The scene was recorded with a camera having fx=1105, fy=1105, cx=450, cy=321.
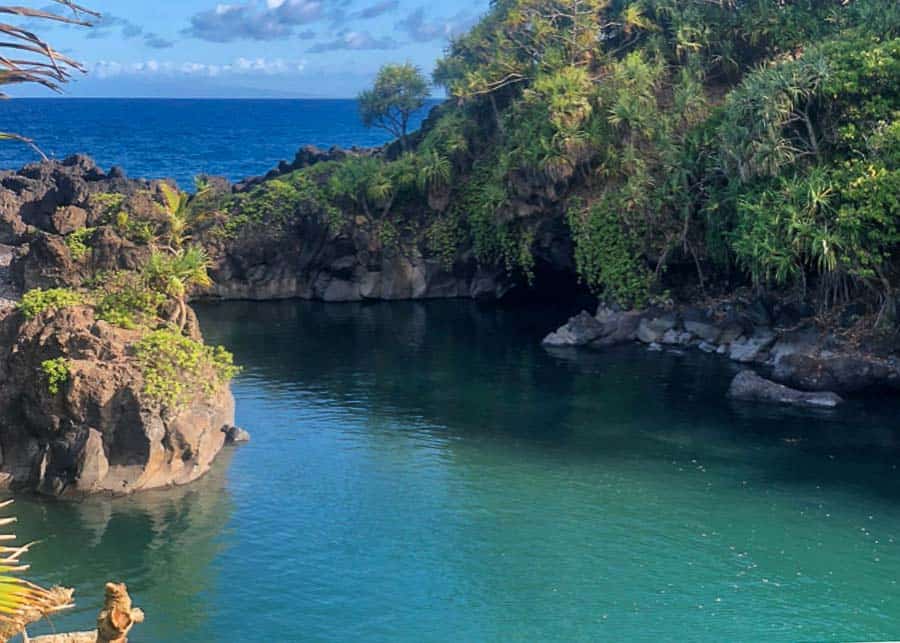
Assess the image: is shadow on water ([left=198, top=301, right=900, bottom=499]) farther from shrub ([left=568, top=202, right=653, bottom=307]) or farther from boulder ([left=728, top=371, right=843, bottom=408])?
shrub ([left=568, top=202, right=653, bottom=307])

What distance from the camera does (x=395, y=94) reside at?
7506 centimetres

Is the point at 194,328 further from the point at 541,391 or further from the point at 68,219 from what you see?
the point at 68,219

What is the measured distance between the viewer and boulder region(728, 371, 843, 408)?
38062 millimetres

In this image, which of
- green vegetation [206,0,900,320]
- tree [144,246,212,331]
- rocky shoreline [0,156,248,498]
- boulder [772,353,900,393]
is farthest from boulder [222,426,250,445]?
boulder [772,353,900,393]

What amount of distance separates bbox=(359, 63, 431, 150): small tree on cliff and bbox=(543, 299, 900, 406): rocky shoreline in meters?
30.1

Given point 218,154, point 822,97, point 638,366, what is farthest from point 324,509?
point 218,154

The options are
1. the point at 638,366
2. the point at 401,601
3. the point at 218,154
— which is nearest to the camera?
the point at 401,601

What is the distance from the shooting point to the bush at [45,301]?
31.3 m

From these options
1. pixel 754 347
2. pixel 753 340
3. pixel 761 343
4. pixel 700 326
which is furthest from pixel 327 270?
pixel 761 343

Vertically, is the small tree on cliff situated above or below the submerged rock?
above

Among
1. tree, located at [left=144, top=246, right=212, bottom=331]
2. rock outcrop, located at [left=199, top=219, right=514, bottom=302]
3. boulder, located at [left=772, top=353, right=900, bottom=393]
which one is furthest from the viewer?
rock outcrop, located at [left=199, top=219, right=514, bottom=302]

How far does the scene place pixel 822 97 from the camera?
132 ft

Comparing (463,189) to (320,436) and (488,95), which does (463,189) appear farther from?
(320,436)

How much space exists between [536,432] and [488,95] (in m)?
27.0
